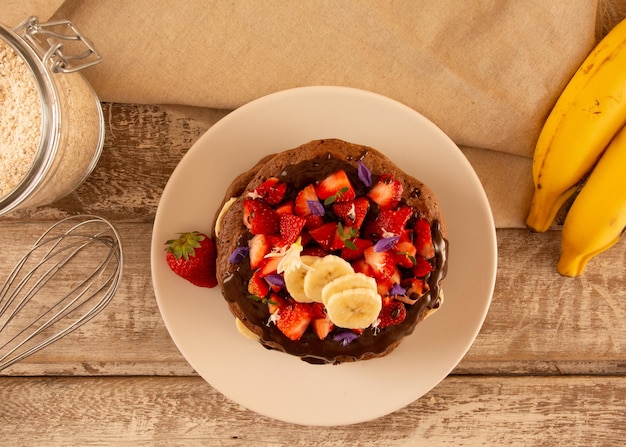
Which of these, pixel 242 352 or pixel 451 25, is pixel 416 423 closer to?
pixel 242 352

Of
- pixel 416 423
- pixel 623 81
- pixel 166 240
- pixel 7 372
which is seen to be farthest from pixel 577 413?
pixel 7 372

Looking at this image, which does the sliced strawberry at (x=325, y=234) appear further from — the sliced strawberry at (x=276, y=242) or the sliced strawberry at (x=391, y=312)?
the sliced strawberry at (x=391, y=312)

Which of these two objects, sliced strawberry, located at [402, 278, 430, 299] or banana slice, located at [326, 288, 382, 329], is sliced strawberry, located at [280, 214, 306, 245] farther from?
sliced strawberry, located at [402, 278, 430, 299]

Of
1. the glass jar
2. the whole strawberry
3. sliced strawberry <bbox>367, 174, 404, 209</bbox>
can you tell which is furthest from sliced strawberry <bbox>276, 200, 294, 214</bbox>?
the glass jar

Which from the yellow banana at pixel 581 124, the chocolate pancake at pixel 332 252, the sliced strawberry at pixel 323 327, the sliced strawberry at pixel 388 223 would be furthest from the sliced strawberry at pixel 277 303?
the yellow banana at pixel 581 124

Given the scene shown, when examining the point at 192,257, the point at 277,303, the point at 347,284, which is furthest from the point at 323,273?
the point at 192,257

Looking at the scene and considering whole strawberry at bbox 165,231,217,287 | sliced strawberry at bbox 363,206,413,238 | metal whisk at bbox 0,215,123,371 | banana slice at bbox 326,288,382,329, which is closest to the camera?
banana slice at bbox 326,288,382,329

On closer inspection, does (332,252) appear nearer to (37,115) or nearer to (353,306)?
(353,306)

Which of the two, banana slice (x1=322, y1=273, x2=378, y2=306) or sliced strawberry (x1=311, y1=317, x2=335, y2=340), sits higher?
banana slice (x1=322, y1=273, x2=378, y2=306)
